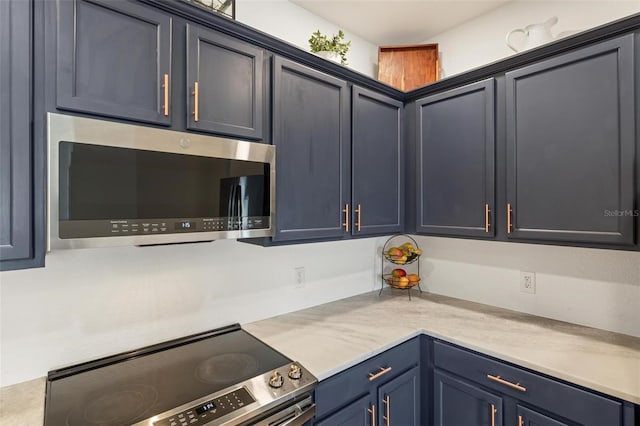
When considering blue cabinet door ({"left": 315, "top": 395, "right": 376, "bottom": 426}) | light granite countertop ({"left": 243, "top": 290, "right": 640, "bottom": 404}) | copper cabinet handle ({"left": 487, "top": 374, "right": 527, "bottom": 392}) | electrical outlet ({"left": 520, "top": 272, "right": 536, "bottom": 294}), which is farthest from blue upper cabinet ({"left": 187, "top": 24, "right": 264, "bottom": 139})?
electrical outlet ({"left": 520, "top": 272, "right": 536, "bottom": 294})

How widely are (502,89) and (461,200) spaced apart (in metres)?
0.62

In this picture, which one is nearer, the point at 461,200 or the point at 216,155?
the point at 216,155

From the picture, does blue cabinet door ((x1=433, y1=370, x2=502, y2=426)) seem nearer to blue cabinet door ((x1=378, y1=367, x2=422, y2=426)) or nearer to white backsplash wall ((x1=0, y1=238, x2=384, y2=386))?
blue cabinet door ((x1=378, y1=367, x2=422, y2=426))

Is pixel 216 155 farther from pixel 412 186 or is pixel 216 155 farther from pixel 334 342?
pixel 412 186

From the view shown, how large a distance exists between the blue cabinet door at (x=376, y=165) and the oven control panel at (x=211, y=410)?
0.98 meters

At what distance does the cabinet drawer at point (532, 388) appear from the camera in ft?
3.81

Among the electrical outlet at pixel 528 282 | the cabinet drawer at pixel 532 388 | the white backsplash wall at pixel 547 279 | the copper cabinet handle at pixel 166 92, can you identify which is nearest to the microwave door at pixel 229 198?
the copper cabinet handle at pixel 166 92

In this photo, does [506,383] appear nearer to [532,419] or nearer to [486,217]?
[532,419]

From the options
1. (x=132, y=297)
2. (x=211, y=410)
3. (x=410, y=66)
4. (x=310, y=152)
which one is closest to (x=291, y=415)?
(x=211, y=410)

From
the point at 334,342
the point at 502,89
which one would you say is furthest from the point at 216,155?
the point at 502,89

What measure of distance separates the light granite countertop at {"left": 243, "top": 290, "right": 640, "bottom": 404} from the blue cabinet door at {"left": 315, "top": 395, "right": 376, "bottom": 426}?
0.20 meters

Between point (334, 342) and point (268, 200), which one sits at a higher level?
point (268, 200)

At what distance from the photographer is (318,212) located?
5.34 ft

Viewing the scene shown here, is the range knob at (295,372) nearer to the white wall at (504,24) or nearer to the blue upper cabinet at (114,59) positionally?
the blue upper cabinet at (114,59)
